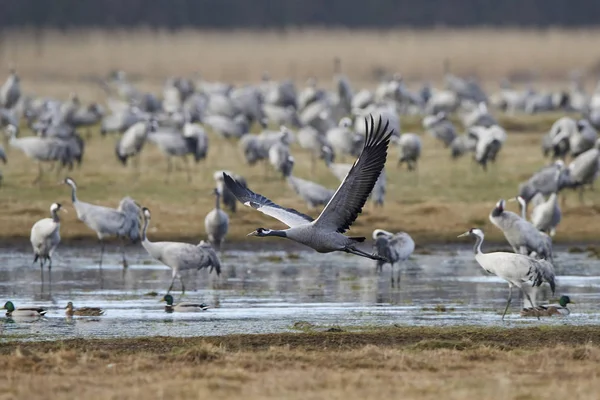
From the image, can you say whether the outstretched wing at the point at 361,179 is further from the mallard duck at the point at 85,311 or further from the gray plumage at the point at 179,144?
the gray plumage at the point at 179,144

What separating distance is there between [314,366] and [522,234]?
23.2 feet

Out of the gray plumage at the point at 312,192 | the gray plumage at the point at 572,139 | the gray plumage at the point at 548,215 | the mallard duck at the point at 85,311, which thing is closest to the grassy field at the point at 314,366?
the mallard duck at the point at 85,311

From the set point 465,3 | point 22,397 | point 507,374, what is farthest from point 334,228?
point 465,3

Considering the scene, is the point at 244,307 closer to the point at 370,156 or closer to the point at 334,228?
the point at 334,228

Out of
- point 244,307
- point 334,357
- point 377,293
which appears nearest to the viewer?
point 334,357

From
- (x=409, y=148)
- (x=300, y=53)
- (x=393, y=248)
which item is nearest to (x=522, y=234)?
(x=393, y=248)

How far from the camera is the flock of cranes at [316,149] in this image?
1245 cm

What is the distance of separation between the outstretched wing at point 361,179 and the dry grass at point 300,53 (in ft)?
164

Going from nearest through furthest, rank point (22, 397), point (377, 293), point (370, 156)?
point (22, 397), point (370, 156), point (377, 293)

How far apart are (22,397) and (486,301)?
22.8ft

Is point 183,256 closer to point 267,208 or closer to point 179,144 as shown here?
point 267,208

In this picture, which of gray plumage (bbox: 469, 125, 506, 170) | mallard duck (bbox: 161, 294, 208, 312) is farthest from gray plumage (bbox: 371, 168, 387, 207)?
mallard duck (bbox: 161, 294, 208, 312)

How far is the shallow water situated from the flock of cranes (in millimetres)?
396

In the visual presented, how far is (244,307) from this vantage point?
43.9 feet
